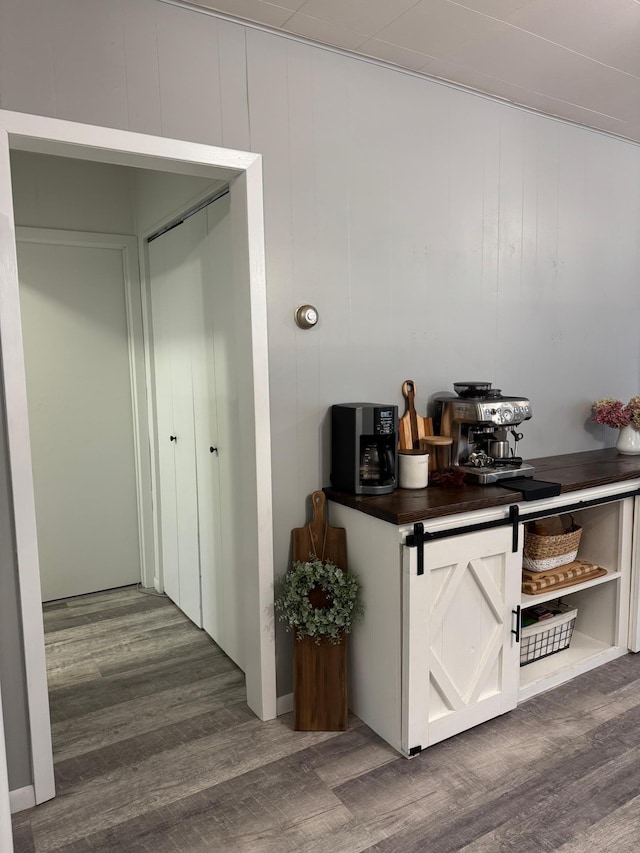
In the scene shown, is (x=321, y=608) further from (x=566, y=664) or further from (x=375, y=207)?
(x=375, y=207)

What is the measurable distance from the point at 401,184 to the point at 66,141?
1345mm

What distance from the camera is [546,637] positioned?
9.32ft

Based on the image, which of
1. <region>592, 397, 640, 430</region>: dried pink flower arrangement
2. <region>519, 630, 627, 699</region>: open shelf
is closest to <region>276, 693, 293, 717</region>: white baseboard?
<region>519, 630, 627, 699</region>: open shelf

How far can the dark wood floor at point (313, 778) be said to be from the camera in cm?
188

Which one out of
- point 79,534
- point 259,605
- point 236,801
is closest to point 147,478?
point 79,534

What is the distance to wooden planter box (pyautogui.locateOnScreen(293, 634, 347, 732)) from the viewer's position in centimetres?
239

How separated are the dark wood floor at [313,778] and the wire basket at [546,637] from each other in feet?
0.58

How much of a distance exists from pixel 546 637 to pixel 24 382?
2.41 meters

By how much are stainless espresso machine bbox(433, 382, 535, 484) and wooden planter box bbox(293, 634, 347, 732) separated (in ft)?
3.00

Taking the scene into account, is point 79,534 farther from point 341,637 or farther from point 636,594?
point 636,594

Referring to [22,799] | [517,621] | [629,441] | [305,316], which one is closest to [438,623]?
[517,621]

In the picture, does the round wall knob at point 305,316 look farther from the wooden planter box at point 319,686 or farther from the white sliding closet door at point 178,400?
the wooden planter box at point 319,686

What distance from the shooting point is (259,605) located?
2.46m

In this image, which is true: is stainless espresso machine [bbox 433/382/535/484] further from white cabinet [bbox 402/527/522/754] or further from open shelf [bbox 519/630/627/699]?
open shelf [bbox 519/630/627/699]
